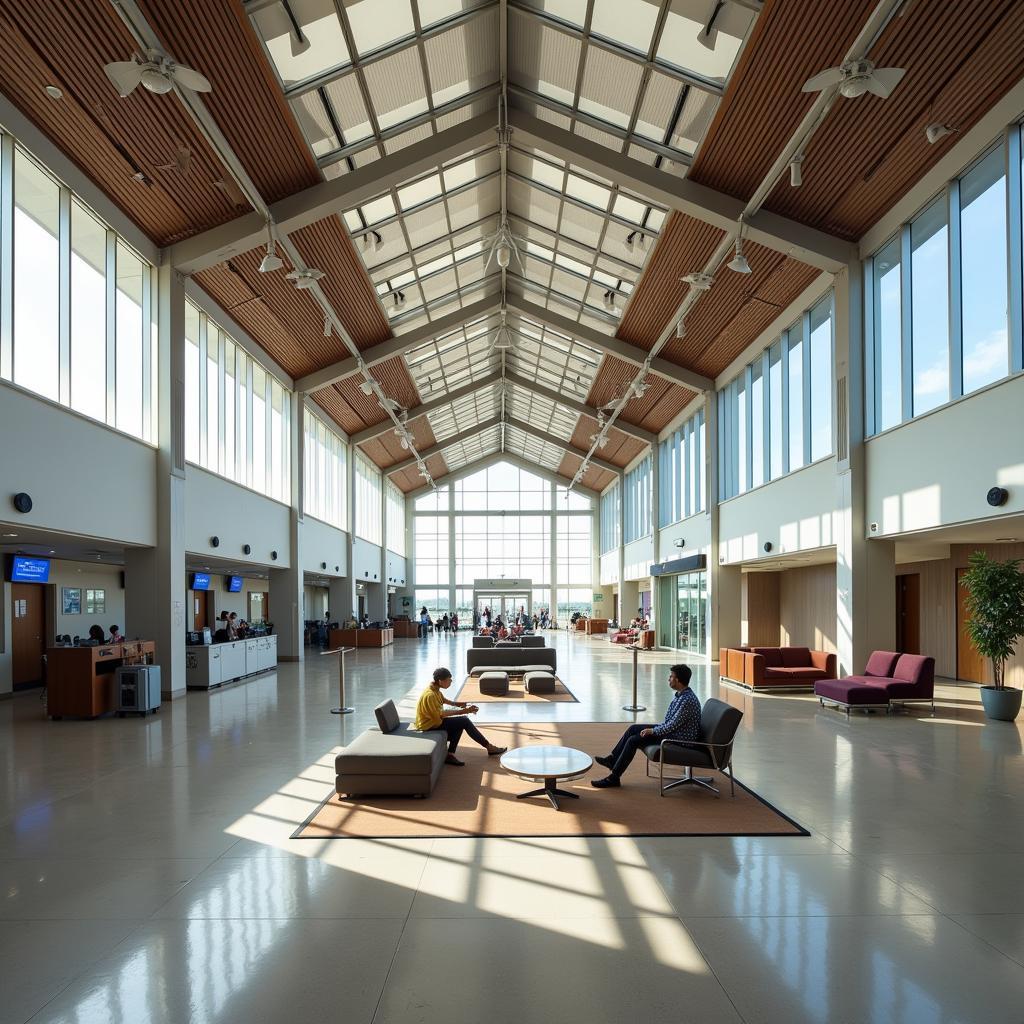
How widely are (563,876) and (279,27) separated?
9606 millimetres

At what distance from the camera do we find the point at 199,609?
22484mm

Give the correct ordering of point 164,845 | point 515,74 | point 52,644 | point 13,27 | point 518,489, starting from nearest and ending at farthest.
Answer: point 164,845 → point 13,27 → point 515,74 → point 52,644 → point 518,489

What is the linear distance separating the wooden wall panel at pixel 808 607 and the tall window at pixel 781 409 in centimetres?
269

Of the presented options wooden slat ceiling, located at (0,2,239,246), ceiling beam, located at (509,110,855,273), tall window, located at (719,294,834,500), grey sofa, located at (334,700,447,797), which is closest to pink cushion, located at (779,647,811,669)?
tall window, located at (719,294,834,500)

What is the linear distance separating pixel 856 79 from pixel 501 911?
7643 mm

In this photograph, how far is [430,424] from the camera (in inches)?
1218

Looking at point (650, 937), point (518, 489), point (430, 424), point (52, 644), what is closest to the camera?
point (650, 937)

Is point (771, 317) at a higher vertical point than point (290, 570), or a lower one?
higher

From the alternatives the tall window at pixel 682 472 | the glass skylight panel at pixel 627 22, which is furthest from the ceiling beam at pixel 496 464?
the glass skylight panel at pixel 627 22

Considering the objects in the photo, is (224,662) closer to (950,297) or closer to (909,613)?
(950,297)

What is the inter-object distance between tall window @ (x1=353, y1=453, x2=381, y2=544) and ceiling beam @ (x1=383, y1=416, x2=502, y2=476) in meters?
0.92

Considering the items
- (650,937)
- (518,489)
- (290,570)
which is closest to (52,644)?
(290,570)

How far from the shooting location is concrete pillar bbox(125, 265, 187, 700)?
12.6 m

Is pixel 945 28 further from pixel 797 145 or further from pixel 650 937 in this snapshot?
pixel 650 937
